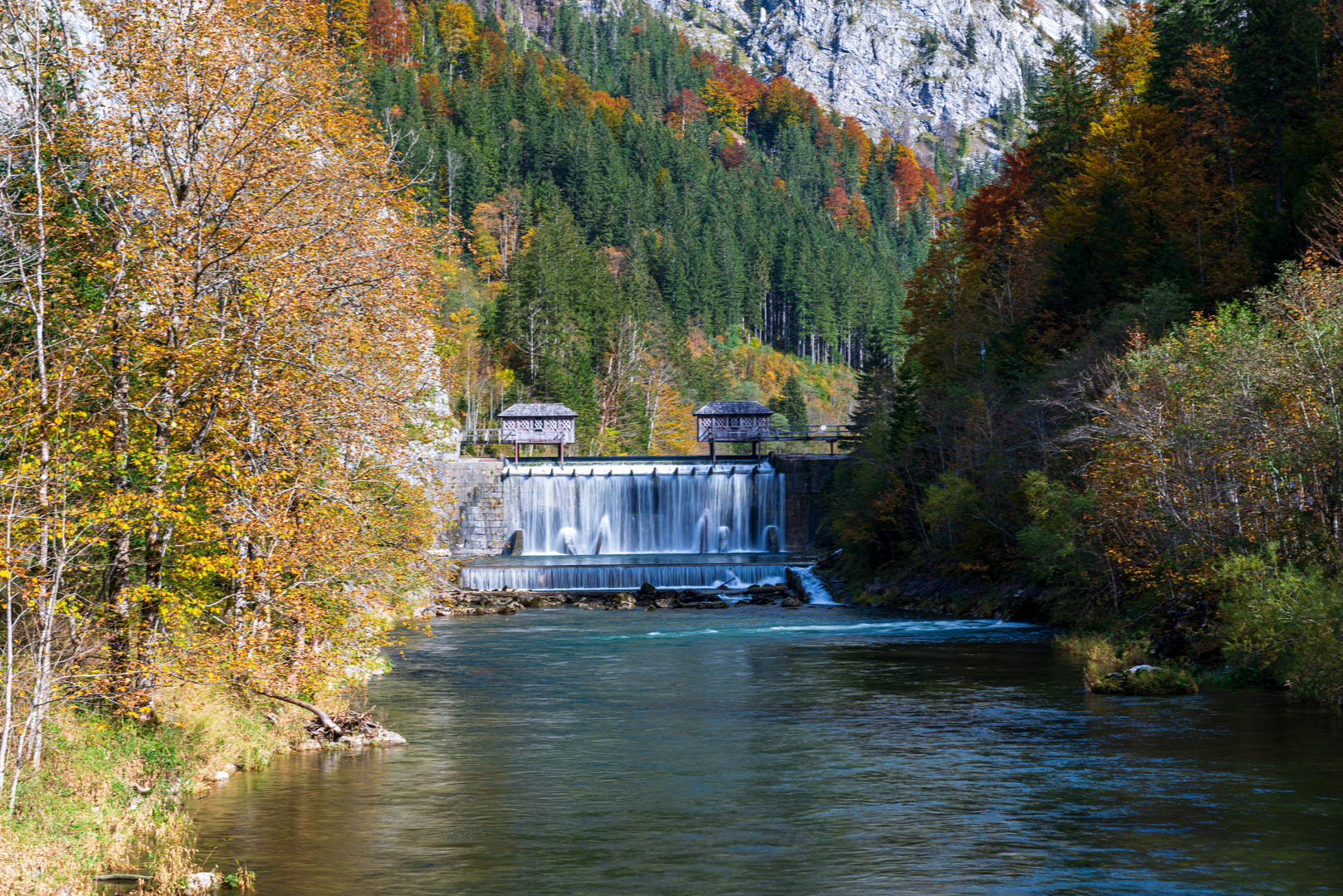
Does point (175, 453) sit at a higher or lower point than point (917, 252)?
lower

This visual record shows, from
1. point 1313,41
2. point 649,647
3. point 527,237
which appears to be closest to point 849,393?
point 527,237

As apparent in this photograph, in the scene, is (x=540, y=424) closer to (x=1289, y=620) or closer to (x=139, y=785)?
(x=1289, y=620)

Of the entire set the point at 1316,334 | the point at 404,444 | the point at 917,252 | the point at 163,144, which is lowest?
the point at 404,444

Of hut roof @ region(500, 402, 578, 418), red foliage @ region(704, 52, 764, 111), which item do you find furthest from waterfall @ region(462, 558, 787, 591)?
red foliage @ region(704, 52, 764, 111)

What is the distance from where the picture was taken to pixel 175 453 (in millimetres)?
16375

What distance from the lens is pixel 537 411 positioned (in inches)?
2667

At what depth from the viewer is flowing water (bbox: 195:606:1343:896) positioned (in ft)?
44.0

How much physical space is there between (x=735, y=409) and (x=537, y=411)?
37.5ft

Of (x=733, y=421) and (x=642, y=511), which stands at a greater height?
(x=733, y=421)

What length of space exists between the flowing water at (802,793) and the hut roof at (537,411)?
128 feet

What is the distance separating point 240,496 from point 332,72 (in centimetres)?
852

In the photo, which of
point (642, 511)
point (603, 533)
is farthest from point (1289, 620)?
point (603, 533)

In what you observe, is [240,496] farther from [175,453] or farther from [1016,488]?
[1016,488]

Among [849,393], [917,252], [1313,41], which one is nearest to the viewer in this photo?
[1313,41]
